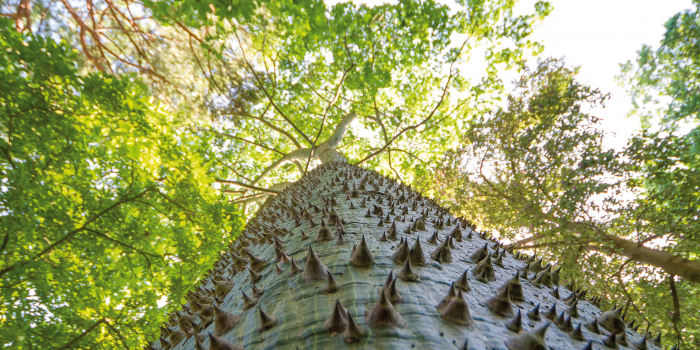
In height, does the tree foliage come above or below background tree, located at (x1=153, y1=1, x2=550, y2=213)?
below

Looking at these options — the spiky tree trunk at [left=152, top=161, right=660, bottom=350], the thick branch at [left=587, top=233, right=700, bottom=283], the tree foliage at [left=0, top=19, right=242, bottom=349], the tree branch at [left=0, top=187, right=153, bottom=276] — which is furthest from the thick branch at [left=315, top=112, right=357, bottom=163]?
the thick branch at [left=587, top=233, right=700, bottom=283]

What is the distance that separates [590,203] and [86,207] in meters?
9.54

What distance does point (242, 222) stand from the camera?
5996 millimetres

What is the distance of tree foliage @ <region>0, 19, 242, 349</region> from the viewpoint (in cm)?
337

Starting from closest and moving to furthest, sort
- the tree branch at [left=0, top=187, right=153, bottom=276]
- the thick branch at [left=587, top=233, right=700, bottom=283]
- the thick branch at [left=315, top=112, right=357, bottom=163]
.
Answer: the tree branch at [left=0, top=187, right=153, bottom=276]
the thick branch at [left=587, top=233, right=700, bottom=283]
the thick branch at [left=315, top=112, right=357, bottom=163]

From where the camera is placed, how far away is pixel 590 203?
5.83m

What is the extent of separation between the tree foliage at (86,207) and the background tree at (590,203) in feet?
23.4

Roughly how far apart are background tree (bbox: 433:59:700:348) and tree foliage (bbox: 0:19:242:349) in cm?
712

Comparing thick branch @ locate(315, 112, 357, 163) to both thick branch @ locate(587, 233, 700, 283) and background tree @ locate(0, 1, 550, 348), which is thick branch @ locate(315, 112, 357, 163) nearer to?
background tree @ locate(0, 1, 550, 348)

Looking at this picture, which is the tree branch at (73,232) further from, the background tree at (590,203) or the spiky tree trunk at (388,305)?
the background tree at (590,203)

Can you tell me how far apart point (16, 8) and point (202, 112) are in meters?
4.04

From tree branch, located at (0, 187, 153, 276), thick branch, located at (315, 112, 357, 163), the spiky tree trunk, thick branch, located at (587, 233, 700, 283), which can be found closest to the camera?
the spiky tree trunk

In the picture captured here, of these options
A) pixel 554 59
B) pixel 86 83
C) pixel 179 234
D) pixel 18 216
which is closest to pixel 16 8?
pixel 86 83

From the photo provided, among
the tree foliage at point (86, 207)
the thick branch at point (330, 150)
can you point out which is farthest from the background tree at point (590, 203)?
Result: the tree foliage at point (86, 207)
